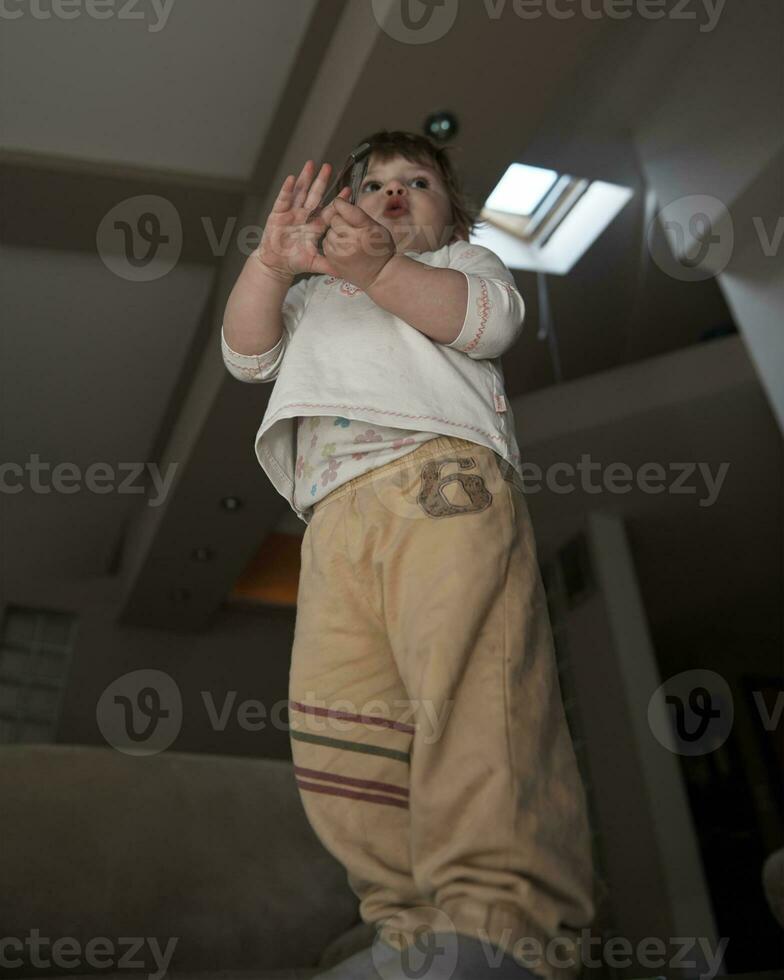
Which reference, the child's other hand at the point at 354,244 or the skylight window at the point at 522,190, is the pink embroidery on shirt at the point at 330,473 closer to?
the child's other hand at the point at 354,244

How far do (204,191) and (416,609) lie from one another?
74.9 inches

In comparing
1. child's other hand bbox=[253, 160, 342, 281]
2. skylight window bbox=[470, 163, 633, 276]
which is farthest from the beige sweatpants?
skylight window bbox=[470, 163, 633, 276]

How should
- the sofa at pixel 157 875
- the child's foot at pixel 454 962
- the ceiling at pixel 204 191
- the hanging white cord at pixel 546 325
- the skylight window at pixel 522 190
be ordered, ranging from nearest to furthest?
1. the child's foot at pixel 454 962
2. the sofa at pixel 157 875
3. the ceiling at pixel 204 191
4. the skylight window at pixel 522 190
5. the hanging white cord at pixel 546 325

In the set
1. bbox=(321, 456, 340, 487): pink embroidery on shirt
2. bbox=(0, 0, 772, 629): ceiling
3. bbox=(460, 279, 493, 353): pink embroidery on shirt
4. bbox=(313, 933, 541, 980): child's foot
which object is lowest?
bbox=(313, 933, 541, 980): child's foot

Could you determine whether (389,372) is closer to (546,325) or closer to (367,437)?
(367,437)

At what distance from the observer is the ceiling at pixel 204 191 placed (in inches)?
74.0

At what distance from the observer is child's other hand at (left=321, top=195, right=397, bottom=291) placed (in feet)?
2.66

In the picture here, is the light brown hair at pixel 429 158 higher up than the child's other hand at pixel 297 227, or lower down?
higher up

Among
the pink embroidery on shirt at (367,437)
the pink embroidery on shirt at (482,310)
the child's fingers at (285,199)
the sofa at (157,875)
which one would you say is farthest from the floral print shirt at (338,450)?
the sofa at (157,875)

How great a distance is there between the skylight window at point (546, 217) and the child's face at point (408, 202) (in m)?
2.03

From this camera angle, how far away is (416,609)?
77 centimetres

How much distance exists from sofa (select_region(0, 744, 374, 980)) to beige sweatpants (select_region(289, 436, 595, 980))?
0.41 meters

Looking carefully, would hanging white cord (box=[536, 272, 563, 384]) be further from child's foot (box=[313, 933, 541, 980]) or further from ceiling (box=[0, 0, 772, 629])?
child's foot (box=[313, 933, 541, 980])

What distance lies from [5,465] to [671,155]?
8.74 ft
